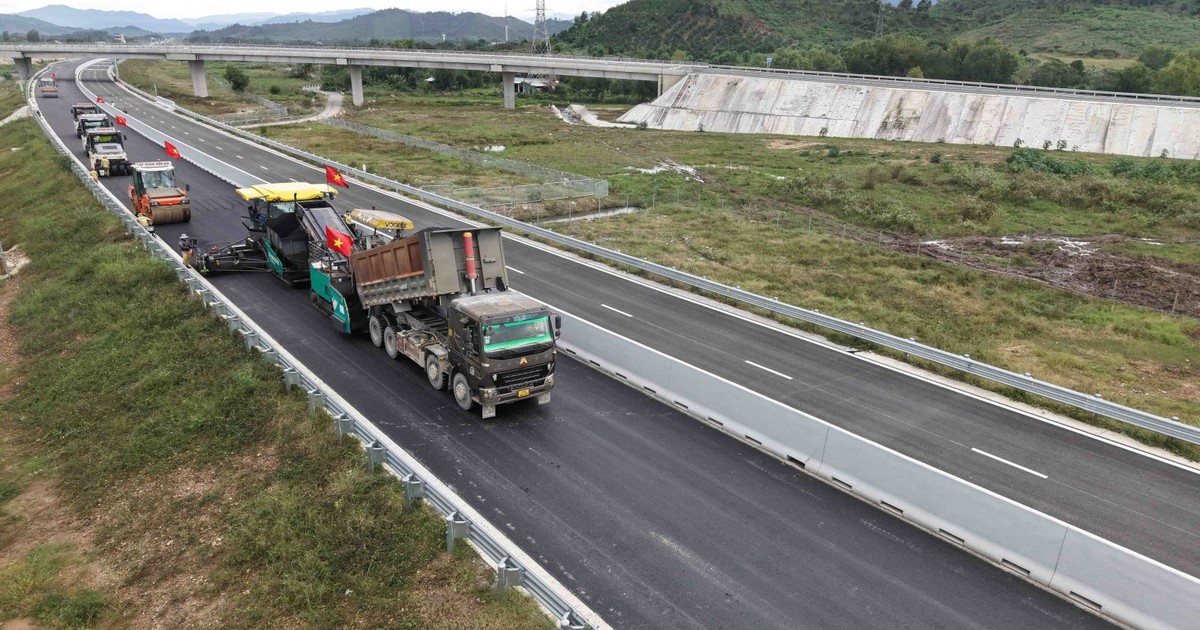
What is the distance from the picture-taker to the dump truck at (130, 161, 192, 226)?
104 ft

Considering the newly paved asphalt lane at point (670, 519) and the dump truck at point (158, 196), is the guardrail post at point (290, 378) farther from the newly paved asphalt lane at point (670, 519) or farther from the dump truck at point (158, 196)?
the dump truck at point (158, 196)

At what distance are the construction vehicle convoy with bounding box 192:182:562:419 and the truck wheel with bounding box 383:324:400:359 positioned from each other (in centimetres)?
3

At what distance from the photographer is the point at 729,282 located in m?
28.7

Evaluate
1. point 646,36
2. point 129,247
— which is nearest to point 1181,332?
point 129,247

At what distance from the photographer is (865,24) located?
539 ft

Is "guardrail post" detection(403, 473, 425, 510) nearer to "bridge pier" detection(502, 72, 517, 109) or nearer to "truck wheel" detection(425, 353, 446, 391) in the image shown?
"truck wheel" detection(425, 353, 446, 391)

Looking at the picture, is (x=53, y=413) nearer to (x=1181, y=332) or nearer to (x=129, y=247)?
(x=129, y=247)

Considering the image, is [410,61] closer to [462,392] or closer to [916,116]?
[916,116]

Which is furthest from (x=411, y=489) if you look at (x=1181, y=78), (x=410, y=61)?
(x=410, y=61)

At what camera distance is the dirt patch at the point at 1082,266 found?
94.3 ft

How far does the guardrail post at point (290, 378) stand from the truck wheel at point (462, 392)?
149 inches

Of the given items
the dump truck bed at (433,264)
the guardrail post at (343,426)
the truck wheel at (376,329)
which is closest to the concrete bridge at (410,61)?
the truck wheel at (376,329)

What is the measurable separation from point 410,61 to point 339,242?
8715cm

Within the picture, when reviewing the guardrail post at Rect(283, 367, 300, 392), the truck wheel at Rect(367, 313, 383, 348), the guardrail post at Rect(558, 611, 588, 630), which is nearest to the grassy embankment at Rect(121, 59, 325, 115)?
the truck wheel at Rect(367, 313, 383, 348)
